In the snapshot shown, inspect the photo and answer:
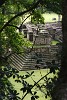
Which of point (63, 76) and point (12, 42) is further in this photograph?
point (12, 42)

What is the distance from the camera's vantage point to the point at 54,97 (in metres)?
2.28

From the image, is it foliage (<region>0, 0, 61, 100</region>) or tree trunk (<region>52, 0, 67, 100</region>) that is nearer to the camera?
foliage (<region>0, 0, 61, 100</region>)

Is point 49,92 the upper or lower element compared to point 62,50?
lower

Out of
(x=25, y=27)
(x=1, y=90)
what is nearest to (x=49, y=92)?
(x=1, y=90)

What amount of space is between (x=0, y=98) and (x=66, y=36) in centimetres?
93

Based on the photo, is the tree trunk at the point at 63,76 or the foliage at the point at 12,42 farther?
the tree trunk at the point at 63,76

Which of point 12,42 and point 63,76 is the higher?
point 63,76

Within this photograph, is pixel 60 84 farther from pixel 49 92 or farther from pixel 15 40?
pixel 15 40

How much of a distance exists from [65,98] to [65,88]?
5.6 inches

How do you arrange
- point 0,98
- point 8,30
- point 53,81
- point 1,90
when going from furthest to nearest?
point 8,30
point 53,81
point 1,90
point 0,98

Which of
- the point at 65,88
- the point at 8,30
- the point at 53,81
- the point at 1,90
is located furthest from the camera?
the point at 8,30

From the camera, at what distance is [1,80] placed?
80.3 inches

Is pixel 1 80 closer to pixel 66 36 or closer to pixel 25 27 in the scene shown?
pixel 66 36

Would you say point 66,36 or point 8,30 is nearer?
point 66,36
